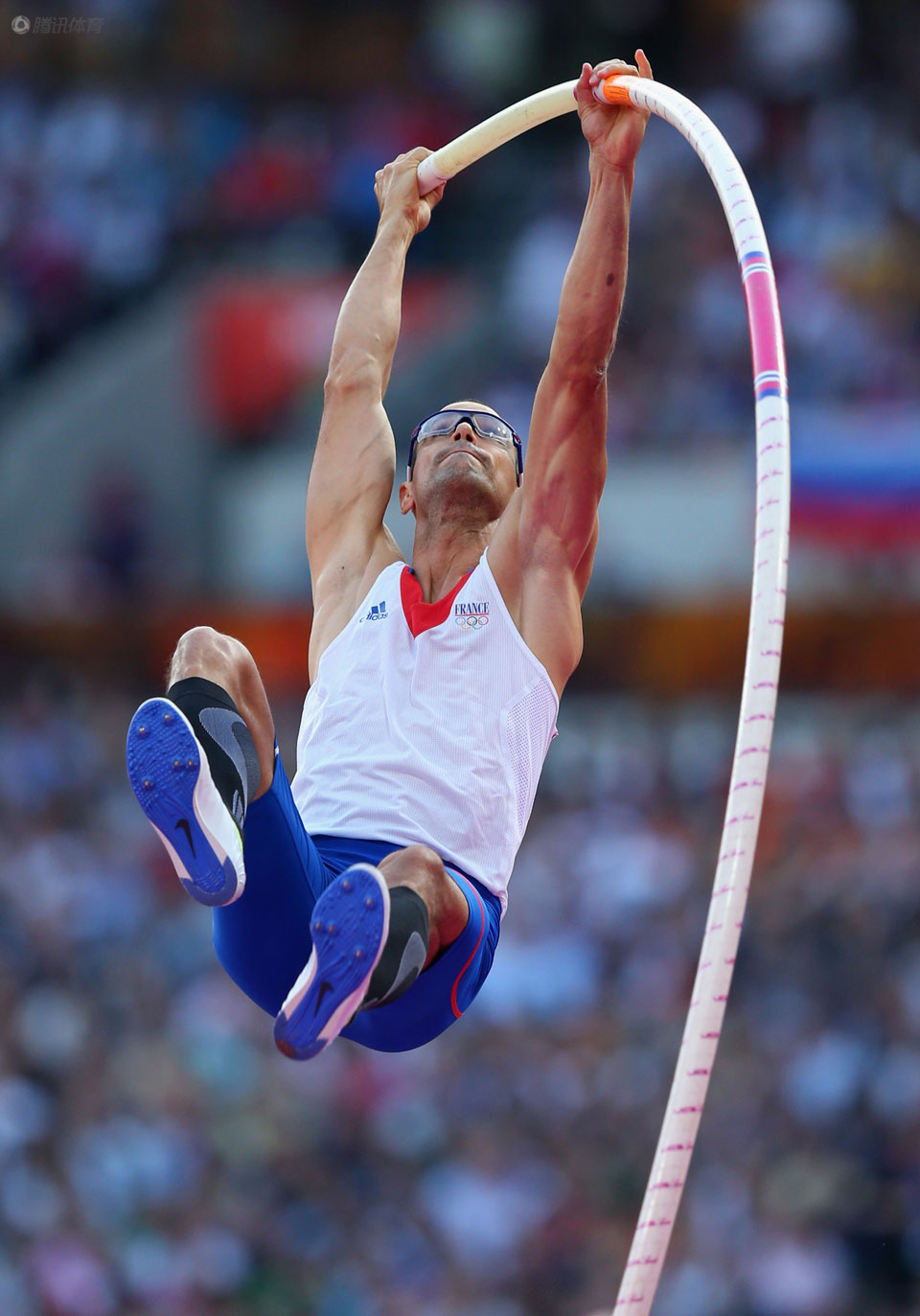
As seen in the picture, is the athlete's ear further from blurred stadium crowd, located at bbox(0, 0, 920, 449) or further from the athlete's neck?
blurred stadium crowd, located at bbox(0, 0, 920, 449)

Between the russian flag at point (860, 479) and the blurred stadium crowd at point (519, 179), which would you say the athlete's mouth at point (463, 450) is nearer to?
the russian flag at point (860, 479)

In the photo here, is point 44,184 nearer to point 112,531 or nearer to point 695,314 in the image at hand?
point 112,531

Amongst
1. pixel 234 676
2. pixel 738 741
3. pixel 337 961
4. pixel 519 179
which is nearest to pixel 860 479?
pixel 519 179

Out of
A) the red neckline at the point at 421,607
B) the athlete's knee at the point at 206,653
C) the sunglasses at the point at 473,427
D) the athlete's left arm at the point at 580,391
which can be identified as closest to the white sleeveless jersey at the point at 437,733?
the red neckline at the point at 421,607

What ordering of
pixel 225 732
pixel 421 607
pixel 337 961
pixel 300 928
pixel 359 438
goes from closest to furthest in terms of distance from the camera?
1. pixel 337 961
2. pixel 225 732
3. pixel 300 928
4. pixel 421 607
5. pixel 359 438

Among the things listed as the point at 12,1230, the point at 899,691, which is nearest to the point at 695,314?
the point at 899,691

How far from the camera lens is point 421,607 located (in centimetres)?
575

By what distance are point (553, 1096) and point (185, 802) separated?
6477 millimetres

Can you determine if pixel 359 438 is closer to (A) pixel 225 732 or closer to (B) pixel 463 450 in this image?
(B) pixel 463 450

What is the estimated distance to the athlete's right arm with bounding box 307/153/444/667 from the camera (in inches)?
238

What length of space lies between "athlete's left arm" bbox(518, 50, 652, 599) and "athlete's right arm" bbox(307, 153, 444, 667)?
66 centimetres

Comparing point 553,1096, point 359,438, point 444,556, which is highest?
point 359,438

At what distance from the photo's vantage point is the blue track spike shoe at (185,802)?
4.57 meters

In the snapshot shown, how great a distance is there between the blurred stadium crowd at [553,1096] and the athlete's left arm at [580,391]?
17.1ft
